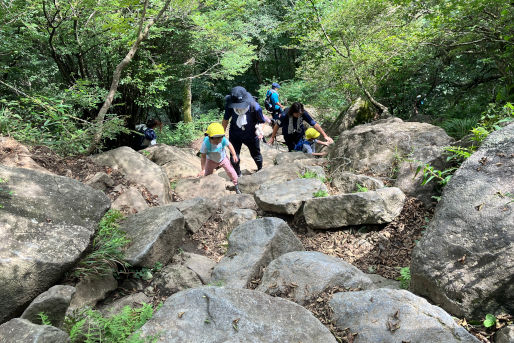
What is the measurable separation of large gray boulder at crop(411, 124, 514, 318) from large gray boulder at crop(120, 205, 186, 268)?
2659 millimetres

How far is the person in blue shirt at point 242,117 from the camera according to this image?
6559 mm

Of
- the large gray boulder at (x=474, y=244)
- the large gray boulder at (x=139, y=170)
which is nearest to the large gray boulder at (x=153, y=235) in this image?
the large gray boulder at (x=139, y=170)

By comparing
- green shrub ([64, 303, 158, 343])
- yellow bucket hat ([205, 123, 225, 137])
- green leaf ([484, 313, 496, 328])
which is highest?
yellow bucket hat ([205, 123, 225, 137])

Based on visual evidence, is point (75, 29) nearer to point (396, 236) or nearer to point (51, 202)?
point (51, 202)

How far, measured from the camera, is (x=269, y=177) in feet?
20.7

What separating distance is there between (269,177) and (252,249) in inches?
106

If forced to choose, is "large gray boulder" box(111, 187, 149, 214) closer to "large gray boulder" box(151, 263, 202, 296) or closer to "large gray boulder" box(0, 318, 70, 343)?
"large gray boulder" box(151, 263, 202, 296)

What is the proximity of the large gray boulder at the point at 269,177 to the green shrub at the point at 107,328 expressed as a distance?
12.4ft

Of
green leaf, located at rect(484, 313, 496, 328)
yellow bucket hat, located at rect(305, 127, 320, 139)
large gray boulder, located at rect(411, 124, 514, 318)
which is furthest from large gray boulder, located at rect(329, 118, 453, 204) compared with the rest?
green leaf, located at rect(484, 313, 496, 328)

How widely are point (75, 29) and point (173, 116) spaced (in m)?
12.7

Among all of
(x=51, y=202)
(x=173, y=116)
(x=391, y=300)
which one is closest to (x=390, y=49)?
(x=391, y=300)

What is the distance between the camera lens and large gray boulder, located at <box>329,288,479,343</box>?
2.19 metres

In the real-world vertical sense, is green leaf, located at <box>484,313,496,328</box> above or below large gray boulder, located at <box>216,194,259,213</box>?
above

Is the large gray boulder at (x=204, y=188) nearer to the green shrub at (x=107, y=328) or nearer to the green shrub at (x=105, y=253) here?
the green shrub at (x=105, y=253)
